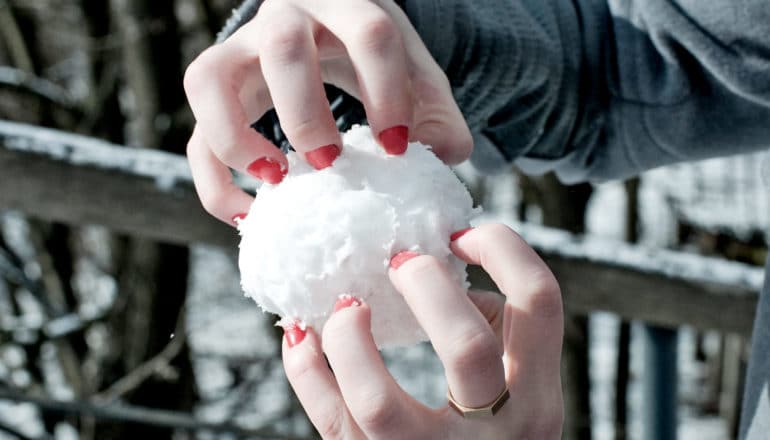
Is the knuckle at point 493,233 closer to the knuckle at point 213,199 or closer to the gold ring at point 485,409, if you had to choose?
the gold ring at point 485,409

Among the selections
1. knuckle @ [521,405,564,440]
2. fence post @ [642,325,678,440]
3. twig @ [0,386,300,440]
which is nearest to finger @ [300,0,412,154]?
knuckle @ [521,405,564,440]

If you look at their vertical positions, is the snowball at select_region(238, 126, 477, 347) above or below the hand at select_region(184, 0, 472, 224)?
below

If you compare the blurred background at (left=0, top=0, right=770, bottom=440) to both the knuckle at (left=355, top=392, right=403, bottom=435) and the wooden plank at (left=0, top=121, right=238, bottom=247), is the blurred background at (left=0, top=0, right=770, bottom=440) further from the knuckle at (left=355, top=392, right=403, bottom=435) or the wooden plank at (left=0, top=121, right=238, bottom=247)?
the knuckle at (left=355, top=392, right=403, bottom=435)

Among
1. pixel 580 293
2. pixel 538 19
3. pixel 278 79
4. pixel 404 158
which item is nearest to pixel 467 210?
pixel 404 158

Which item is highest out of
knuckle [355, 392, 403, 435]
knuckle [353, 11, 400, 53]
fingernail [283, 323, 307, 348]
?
knuckle [353, 11, 400, 53]

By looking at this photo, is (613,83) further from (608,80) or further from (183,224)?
(183,224)

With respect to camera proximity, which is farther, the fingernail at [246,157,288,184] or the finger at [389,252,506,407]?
the fingernail at [246,157,288,184]
